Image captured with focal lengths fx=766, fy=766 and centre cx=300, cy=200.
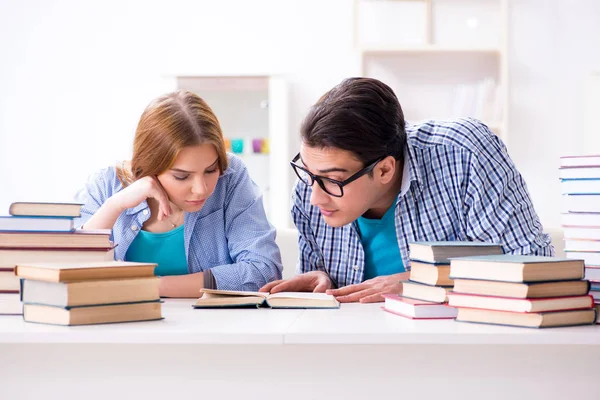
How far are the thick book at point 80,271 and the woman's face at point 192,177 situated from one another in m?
0.62

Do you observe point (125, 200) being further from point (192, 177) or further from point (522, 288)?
point (522, 288)

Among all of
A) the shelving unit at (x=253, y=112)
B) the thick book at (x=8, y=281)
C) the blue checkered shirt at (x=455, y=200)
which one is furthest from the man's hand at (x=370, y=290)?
the shelving unit at (x=253, y=112)

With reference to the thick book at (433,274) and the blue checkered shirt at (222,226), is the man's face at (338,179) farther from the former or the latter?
the thick book at (433,274)

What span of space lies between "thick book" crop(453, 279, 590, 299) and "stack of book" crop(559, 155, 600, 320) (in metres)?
0.29

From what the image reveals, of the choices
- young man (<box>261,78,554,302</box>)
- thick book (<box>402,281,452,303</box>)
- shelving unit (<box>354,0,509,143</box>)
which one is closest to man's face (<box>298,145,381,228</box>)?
young man (<box>261,78,554,302</box>)

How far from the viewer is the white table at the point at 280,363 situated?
134cm

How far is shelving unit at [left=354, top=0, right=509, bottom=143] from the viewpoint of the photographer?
15.5 feet

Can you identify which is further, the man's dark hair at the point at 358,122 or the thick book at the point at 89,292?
the man's dark hair at the point at 358,122

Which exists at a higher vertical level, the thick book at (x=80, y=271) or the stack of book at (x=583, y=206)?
the stack of book at (x=583, y=206)

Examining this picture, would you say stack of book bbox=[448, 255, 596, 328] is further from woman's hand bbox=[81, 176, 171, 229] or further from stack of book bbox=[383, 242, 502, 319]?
woman's hand bbox=[81, 176, 171, 229]

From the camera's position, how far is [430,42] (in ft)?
15.7

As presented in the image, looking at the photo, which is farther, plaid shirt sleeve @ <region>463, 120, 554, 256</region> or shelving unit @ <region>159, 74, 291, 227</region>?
shelving unit @ <region>159, 74, 291, 227</region>

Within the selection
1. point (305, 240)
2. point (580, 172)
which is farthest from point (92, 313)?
point (580, 172)

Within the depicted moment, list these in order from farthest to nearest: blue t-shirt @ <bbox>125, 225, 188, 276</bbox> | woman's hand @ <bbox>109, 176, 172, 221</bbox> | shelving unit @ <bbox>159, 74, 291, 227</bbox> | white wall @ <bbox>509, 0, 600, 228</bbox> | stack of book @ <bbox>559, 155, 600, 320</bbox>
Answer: white wall @ <bbox>509, 0, 600, 228</bbox> < shelving unit @ <bbox>159, 74, 291, 227</bbox> < blue t-shirt @ <bbox>125, 225, 188, 276</bbox> < woman's hand @ <bbox>109, 176, 172, 221</bbox> < stack of book @ <bbox>559, 155, 600, 320</bbox>
